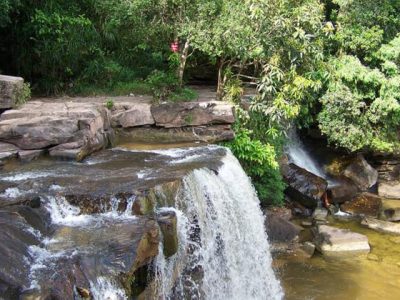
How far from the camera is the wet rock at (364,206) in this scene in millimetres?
12414

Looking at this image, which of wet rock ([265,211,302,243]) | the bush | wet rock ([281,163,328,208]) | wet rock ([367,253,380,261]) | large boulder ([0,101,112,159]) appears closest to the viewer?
large boulder ([0,101,112,159])

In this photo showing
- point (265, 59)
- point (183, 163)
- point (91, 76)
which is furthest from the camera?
point (91, 76)

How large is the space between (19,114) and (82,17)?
131 inches

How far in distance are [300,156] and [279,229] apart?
406cm

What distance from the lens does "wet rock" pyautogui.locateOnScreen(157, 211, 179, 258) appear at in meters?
6.10

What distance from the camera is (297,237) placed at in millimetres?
10711

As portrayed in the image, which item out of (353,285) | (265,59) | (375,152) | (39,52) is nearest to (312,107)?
(375,152)

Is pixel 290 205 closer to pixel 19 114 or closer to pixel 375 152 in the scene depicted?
pixel 375 152

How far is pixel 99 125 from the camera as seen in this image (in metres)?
9.24

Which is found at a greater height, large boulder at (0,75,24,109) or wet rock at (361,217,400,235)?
large boulder at (0,75,24,109)

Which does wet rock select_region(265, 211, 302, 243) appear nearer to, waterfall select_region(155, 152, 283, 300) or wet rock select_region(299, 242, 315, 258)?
wet rock select_region(299, 242, 315, 258)

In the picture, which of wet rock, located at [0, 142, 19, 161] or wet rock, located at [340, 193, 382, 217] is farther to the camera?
wet rock, located at [340, 193, 382, 217]

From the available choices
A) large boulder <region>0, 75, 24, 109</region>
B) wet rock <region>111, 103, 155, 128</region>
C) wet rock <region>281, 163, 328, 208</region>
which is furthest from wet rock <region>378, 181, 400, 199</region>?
large boulder <region>0, 75, 24, 109</region>

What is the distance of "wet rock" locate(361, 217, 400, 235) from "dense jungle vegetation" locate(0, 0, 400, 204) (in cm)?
212
